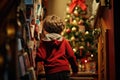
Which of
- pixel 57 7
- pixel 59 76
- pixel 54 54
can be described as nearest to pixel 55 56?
pixel 54 54

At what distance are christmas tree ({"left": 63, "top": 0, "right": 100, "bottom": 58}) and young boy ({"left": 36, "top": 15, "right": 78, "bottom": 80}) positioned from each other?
198 centimetres

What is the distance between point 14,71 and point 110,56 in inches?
66.2

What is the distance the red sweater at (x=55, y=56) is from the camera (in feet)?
11.4

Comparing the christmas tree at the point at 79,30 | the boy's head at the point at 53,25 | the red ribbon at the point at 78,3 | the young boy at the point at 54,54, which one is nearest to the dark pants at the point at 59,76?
the young boy at the point at 54,54

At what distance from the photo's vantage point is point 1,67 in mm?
1737

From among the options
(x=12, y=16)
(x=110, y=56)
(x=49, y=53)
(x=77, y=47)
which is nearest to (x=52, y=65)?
(x=49, y=53)

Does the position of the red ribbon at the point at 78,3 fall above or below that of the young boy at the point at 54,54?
above

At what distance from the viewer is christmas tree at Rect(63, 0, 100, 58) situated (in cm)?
570

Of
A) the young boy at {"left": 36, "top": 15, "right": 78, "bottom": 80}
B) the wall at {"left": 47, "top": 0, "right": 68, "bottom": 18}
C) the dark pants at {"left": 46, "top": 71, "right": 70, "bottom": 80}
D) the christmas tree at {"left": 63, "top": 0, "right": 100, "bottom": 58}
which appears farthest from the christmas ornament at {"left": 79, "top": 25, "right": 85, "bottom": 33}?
the dark pants at {"left": 46, "top": 71, "right": 70, "bottom": 80}

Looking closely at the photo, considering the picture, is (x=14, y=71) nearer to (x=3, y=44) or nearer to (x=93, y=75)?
(x=3, y=44)

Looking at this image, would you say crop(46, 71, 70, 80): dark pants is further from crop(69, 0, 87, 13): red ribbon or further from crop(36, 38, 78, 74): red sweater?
crop(69, 0, 87, 13): red ribbon

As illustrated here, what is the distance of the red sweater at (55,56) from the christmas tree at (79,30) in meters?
1.96

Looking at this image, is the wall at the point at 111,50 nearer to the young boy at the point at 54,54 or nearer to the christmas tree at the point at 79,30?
the young boy at the point at 54,54

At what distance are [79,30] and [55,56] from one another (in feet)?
8.05
